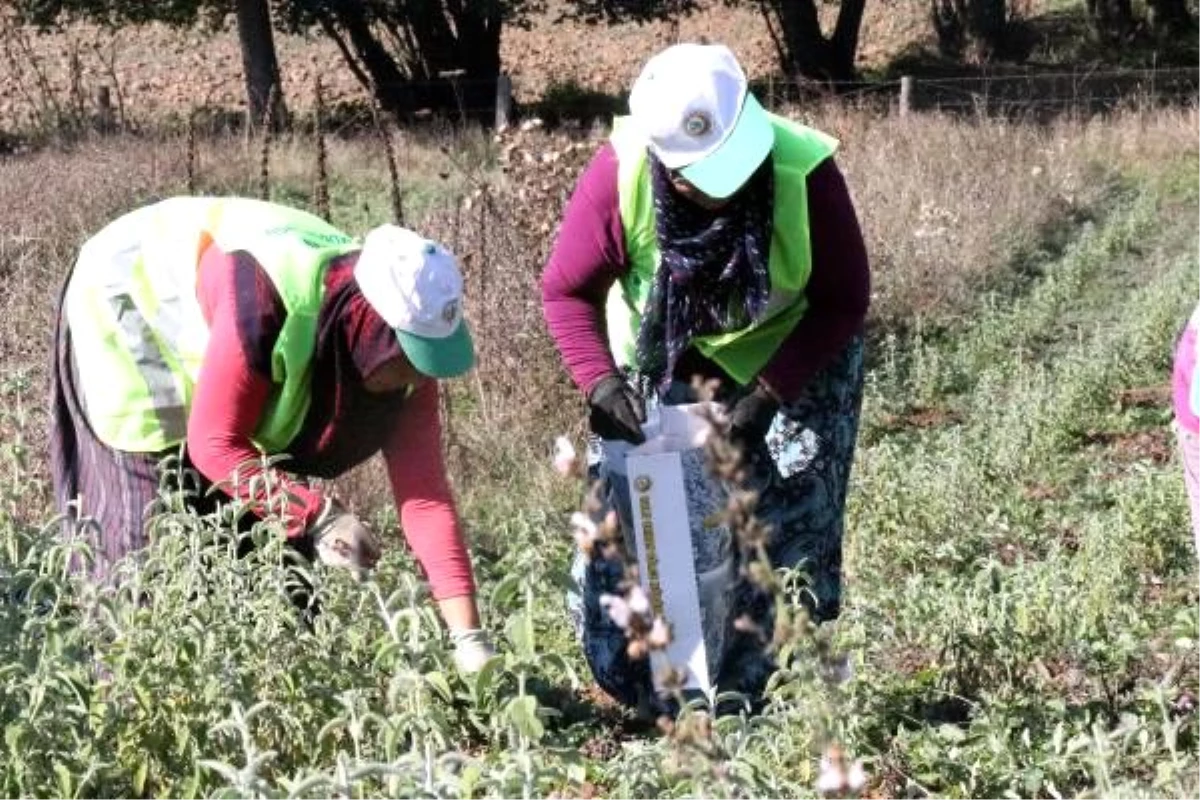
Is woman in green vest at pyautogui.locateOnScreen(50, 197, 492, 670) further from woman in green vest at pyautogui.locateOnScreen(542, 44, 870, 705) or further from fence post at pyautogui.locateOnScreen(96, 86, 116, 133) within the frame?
fence post at pyautogui.locateOnScreen(96, 86, 116, 133)

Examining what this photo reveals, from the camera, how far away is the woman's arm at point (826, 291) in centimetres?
323

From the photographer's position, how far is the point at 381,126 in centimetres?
600

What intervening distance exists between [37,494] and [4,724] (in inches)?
91.8

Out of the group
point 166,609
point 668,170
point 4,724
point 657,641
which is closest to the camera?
point 657,641

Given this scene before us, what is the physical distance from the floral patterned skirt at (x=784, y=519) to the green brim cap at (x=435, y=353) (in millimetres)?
710

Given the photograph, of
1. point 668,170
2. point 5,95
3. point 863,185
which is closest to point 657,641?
point 668,170

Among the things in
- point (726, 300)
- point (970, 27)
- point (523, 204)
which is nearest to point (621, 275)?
point (726, 300)

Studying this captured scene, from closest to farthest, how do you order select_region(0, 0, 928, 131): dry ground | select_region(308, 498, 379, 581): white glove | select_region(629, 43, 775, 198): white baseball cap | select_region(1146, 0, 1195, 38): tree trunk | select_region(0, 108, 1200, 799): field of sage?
select_region(0, 108, 1200, 799): field of sage, select_region(308, 498, 379, 581): white glove, select_region(629, 43, 775, 198): white baseball cap, select_region(0, 0, 928, 131): dry ground, select_region(1146, 0, 1195, 38): tree trunk

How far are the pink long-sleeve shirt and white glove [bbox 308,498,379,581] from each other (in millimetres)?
30

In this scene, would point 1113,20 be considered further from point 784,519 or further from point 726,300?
point 726,300

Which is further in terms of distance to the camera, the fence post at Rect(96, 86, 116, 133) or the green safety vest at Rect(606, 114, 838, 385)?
the fence post at Rect(96, 86, 116, 133)

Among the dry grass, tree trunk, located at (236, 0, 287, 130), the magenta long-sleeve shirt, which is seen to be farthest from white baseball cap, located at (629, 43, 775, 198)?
tree trunk, located at (236, 0, 287, 130)

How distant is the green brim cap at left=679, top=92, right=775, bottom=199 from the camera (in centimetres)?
300

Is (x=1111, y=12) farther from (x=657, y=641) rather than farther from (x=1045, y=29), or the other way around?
(x=657, y=641)
